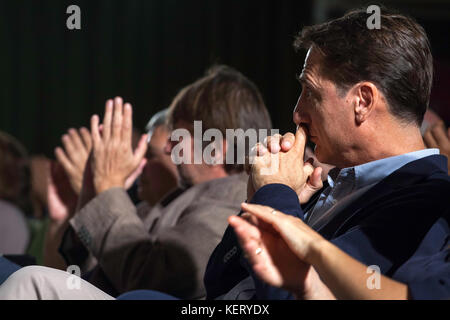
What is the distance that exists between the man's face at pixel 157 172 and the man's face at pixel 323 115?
957 mm

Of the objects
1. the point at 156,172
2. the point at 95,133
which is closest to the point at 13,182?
the point at 156,172

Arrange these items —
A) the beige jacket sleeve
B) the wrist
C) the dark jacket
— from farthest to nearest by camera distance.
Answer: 1. the wrist
2. the beige jacket sleeve
3. the dark jacket

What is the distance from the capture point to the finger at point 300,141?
109 cm

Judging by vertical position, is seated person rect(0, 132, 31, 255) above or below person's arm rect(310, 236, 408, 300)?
below

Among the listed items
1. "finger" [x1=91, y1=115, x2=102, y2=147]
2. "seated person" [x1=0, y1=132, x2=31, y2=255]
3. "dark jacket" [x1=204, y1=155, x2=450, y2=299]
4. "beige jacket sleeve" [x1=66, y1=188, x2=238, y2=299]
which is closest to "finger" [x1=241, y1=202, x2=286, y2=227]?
"dark jacket" [x1=204, y1=155, x2=450, y2=299]

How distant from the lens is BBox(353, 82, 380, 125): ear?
105 cm

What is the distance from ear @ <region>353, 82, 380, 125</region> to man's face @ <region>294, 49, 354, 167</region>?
15mm

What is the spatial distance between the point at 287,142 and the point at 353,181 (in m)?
0.14

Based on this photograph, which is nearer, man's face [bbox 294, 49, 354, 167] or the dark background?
man's face [bbox 294, 49, 354, 167]

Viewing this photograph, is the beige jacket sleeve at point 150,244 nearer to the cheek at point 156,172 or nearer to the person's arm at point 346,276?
the cheek at point 156,172
